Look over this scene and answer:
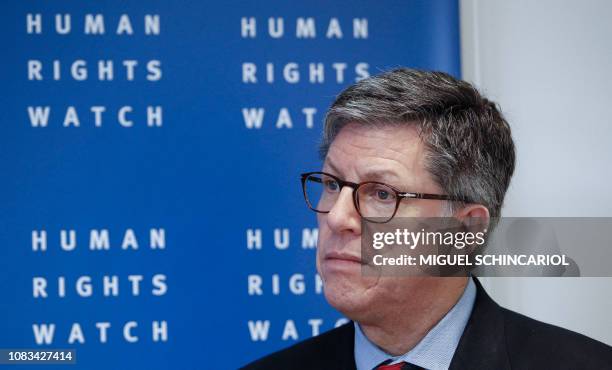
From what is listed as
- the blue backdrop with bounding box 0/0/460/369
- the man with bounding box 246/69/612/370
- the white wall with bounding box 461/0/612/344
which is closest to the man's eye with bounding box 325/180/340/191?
the man with bounding box 246/69/612/370

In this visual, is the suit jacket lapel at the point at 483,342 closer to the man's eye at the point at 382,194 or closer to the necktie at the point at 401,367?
the necktie at the point at 401,367

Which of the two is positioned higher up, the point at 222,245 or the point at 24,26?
the point at 24,26

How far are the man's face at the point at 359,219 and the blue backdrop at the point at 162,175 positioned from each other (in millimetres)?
688

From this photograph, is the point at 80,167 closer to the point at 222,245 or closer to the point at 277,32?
the point at 222,245

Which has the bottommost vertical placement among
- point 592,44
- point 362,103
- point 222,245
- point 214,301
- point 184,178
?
point 214,301

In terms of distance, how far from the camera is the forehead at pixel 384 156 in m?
1.89

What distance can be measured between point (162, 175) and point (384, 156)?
0.91m

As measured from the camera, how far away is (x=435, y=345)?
1.92 m

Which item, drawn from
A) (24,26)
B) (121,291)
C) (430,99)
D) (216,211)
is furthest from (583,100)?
(24,26)

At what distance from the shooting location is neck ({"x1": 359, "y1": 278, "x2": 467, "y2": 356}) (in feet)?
6.31

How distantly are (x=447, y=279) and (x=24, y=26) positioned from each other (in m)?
1.50

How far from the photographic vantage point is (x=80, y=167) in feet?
8.39

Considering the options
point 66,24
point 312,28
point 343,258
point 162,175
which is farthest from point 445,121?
point 66,24

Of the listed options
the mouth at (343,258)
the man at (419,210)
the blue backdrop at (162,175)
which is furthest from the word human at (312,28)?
the mouth at (343,258)
